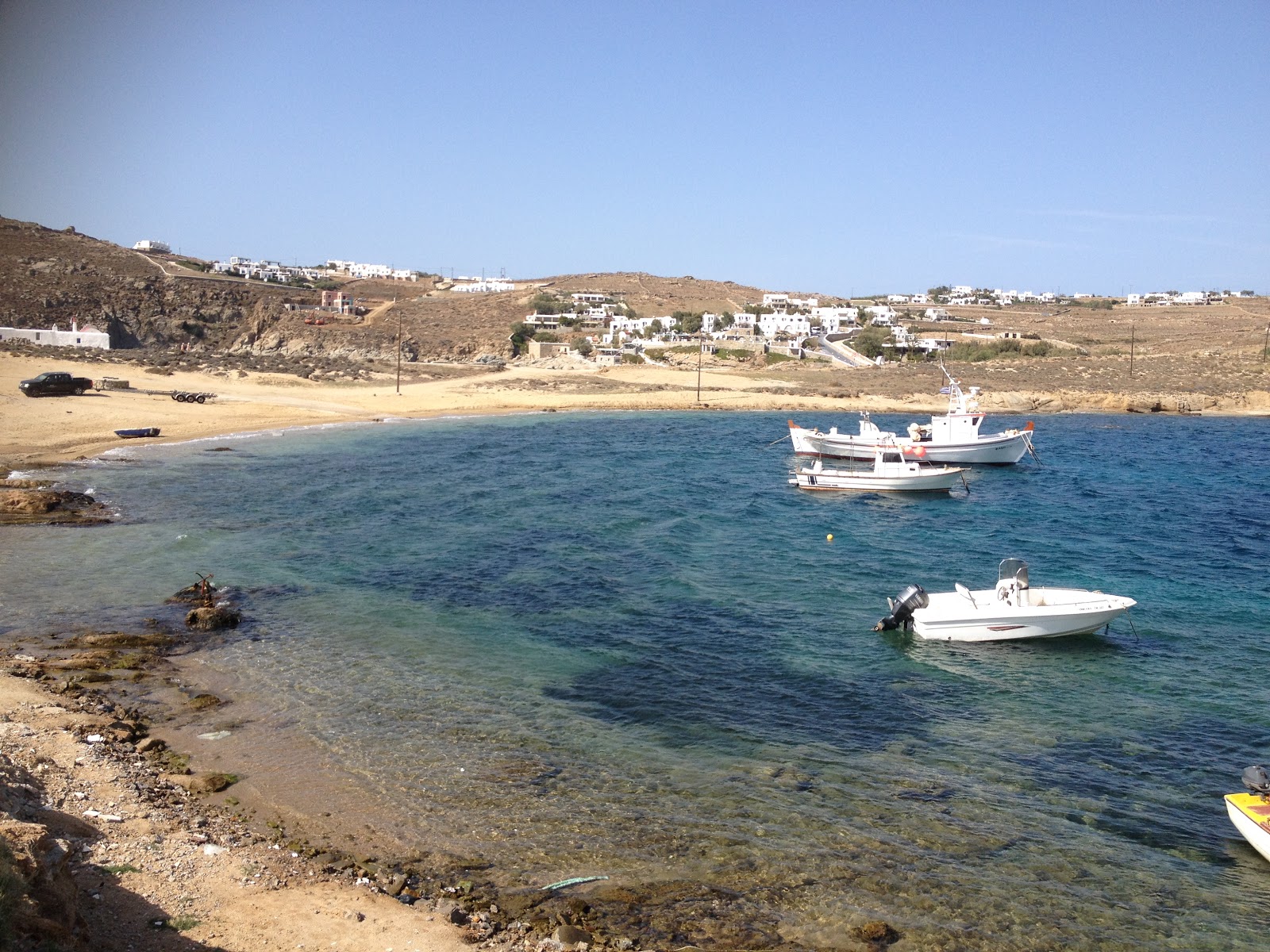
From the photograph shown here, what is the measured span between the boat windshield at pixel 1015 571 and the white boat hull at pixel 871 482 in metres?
Result: 16.6

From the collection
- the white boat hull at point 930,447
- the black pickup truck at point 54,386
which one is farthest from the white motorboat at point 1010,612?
the black pickup truck at point 54,386

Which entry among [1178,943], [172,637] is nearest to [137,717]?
[172,637]

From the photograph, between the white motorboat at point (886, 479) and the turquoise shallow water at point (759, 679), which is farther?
the white motorboat at point (886, 479)

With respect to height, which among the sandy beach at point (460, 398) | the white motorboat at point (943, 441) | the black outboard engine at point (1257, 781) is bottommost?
the black outboard engine at point (1257, 781)

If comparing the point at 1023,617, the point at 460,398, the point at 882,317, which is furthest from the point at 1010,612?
the point at 882,317

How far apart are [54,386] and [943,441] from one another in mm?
42422

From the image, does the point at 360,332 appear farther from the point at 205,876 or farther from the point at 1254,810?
the point at 1254,810

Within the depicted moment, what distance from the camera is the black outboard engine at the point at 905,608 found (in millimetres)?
19500

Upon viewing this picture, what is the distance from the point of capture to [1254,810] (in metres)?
11.5

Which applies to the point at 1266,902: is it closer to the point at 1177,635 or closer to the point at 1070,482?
the point at 1177,635

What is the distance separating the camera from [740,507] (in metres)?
33.3

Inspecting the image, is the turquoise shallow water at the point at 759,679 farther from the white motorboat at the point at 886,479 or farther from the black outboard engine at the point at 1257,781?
the black outboard engine at the point at 1257,781

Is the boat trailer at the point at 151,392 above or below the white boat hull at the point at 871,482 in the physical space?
above

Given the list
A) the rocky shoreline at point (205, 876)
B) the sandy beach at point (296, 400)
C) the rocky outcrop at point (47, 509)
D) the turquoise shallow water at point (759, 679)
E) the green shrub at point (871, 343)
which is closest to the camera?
the rocky shoreline at point (205, 876)
